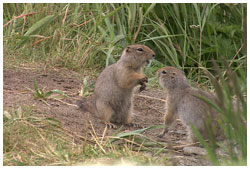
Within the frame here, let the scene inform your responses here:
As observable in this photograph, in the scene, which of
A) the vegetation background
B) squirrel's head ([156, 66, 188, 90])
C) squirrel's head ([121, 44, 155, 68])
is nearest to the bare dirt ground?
the vegetation background

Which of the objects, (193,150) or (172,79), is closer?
(193,150)

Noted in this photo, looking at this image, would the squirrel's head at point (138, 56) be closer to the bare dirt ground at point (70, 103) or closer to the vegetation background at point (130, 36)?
the bare dirt ground at point (70, 103)

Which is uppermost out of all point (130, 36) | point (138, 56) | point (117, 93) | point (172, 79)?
Result: point (130, 36)

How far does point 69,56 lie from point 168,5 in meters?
1.79

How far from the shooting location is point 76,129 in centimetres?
439

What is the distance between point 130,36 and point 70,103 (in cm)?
201

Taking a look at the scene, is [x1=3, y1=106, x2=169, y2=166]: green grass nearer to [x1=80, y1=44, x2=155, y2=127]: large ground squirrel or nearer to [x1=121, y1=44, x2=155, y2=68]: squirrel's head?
[x1=80, y1=44, x2=155, y2=127]: large ground squirrel

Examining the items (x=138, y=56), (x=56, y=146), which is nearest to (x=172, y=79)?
(x=138, y=56)

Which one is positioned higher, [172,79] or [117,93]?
[172,79]

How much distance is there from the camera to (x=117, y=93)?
5121 millimetres

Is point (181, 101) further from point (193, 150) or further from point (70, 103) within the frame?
point (70, 103)

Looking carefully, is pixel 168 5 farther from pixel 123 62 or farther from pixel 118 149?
pixel 118 149

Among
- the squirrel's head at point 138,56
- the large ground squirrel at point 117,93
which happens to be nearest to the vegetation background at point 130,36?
the squirrel's head at point 138,56

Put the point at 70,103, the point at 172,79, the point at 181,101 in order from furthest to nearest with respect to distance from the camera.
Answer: the point at 70,103
the point at 172,79
the point at 181,101
